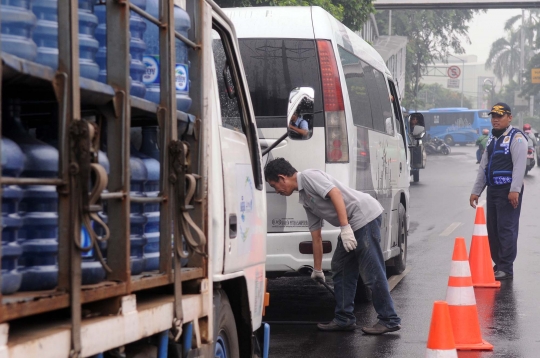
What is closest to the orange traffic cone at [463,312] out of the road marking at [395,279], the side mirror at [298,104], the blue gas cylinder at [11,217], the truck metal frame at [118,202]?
the side mirror at [298,104]

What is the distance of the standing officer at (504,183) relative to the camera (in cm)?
1030

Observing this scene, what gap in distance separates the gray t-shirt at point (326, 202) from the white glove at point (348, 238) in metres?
0.09

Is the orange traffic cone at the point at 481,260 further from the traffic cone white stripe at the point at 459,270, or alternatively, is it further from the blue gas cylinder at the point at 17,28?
the blue gas cylinder at the point at 17,28

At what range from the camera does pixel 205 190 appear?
12.8 feet

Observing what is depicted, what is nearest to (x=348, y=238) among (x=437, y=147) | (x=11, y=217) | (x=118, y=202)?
(x=118, y=202)

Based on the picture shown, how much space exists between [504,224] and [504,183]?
1.45 ft

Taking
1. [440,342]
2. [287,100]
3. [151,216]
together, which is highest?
[287,100]

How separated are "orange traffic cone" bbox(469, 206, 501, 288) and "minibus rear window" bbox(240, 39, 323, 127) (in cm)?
312

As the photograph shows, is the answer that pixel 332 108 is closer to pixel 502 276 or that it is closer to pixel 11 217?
pixel 502 276

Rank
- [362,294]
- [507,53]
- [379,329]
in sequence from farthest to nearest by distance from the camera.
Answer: [507,53]
[362,294]
[379,329]

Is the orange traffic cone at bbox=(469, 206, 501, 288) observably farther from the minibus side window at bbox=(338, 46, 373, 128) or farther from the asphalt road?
the minibus side window at bbox=(338, 46, 373, 128)

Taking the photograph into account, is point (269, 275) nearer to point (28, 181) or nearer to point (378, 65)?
point (378, 65)

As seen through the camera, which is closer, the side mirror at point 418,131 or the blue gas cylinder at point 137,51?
the blue gas cylinder at point 137,51

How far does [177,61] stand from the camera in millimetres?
3877
